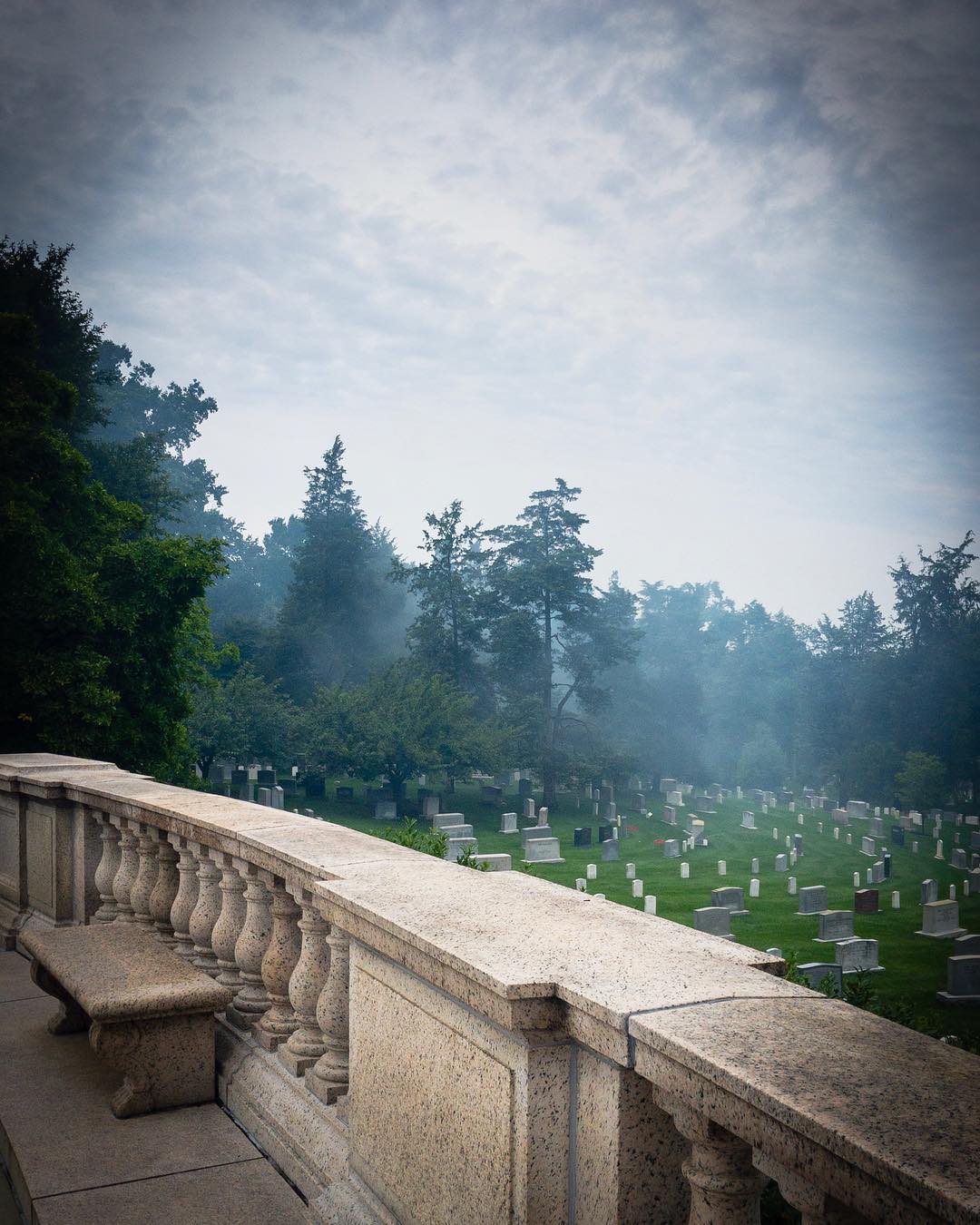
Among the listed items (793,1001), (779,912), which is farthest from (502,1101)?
(779,912)

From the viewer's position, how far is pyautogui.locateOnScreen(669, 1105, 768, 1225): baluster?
58.7 inches

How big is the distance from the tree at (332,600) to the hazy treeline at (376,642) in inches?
7.3

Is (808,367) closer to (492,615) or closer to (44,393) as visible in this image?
(492,615)

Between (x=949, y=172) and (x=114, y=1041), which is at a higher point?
(x=949, y=172)

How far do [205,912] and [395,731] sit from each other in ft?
115

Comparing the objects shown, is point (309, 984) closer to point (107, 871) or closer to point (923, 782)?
point (107, 871)

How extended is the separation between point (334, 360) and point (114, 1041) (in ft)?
448

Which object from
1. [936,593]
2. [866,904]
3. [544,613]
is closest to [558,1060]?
[866,904]

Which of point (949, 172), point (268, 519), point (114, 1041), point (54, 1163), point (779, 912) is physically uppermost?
point (949, 172)

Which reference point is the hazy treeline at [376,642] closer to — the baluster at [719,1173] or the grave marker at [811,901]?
the grave marker at [811,901]

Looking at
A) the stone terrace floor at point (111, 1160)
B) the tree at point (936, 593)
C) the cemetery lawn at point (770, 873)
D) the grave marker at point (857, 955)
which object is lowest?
the cemetery lawn at point (770, 873)

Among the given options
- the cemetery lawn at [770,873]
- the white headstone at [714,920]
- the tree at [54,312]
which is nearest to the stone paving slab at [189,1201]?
the cemetery lawn at [770,873]

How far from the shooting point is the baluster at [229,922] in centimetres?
387

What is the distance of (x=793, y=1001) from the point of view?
1.75 meters
